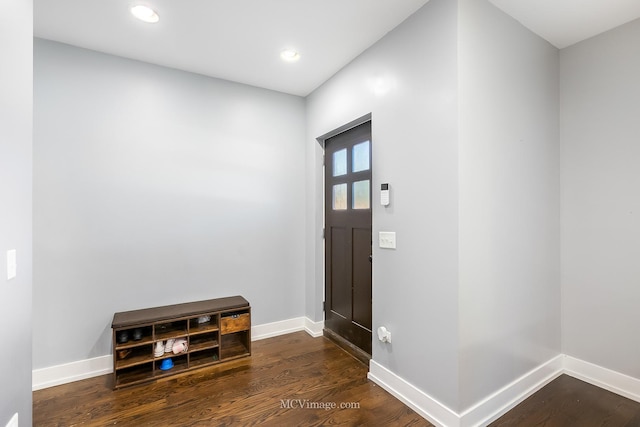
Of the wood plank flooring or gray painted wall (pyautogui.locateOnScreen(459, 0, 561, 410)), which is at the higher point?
gray painted wall (pyautogui.locateOnScreen(459, 0, 561, 410))

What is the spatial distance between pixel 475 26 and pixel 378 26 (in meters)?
0.67

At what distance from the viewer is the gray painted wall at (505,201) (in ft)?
5.97

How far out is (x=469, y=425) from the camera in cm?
180

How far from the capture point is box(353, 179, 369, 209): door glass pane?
2.65 meters

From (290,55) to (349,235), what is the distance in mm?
1704

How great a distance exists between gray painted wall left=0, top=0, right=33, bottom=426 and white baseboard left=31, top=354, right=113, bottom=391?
117 cm

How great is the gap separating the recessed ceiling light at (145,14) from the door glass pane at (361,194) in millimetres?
1982

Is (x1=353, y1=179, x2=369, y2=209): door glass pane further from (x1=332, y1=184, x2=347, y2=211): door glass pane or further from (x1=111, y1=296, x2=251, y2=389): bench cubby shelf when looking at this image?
(x1=111, y1=296, x2=251, y2=389): bench cubby shelf

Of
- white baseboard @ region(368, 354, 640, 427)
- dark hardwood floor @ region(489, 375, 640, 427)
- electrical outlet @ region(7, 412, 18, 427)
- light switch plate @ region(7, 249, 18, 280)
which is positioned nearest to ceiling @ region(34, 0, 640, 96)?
light switch plate @ region(7, 249, 18, 280)

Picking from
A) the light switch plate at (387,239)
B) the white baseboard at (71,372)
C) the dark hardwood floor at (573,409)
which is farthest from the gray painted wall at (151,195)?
the dark hardwood floor at (573,409)

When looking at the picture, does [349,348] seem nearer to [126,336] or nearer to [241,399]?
[241,399]

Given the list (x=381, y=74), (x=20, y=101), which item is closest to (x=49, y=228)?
(x=20, y=101)

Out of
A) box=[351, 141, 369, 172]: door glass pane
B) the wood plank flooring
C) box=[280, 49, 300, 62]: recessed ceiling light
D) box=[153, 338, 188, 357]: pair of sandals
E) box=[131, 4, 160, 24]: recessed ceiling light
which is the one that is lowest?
the wood plank flooring

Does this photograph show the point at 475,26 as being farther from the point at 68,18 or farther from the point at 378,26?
the point at 68,18
